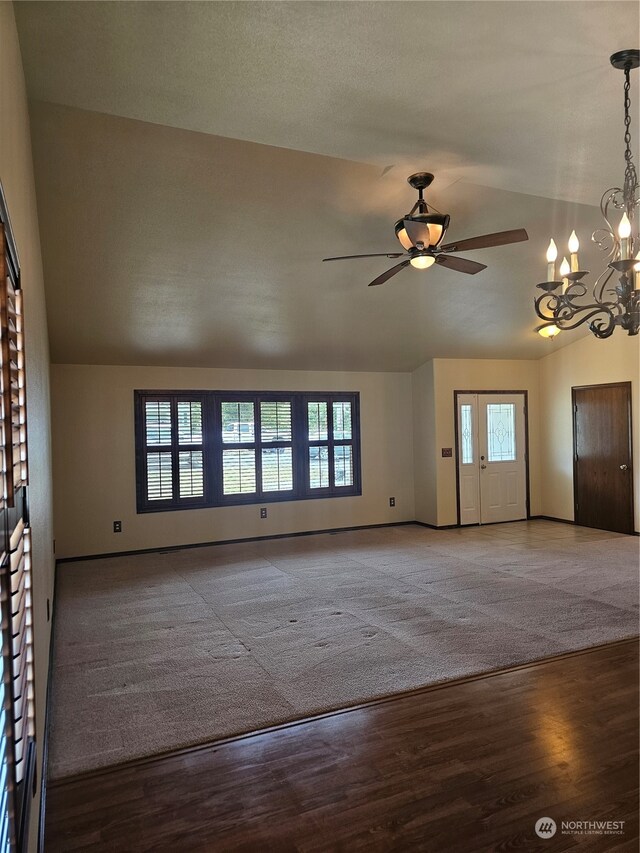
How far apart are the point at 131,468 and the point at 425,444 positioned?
410cm

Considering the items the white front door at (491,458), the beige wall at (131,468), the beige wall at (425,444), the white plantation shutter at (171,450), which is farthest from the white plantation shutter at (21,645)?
the white front door at (491,458)

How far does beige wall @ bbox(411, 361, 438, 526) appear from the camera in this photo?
790cm

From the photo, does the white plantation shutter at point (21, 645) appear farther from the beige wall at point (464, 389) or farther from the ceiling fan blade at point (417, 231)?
Answer: the beige wall at point (464, 389)

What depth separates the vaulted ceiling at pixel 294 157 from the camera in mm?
1857

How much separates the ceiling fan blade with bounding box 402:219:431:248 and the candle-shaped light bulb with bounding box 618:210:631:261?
1.20 m

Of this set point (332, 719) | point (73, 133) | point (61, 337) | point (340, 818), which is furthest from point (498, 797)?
point (61, 337)

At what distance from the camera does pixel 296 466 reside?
25.0 feet

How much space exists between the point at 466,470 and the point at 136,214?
5.77 m

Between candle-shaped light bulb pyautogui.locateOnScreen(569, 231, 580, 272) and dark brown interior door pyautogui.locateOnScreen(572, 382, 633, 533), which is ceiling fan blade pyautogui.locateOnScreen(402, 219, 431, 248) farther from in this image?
dark brown interior door pyautogui.locateOnScreen(572, 382, 633, 533)

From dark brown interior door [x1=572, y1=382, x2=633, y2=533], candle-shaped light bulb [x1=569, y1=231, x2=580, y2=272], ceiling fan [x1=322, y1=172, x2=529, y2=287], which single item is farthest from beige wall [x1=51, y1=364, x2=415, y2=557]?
candle-shaped light bulb [x1=569, y1=231, x2=580, y2=272]

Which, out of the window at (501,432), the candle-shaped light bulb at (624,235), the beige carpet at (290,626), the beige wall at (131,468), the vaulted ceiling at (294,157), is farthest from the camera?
the window at (501,432)

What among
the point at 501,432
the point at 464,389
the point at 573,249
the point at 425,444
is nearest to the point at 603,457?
the point at 501,432

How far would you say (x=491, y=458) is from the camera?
8.19 metres

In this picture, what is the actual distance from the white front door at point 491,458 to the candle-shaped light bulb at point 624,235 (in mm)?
5517
